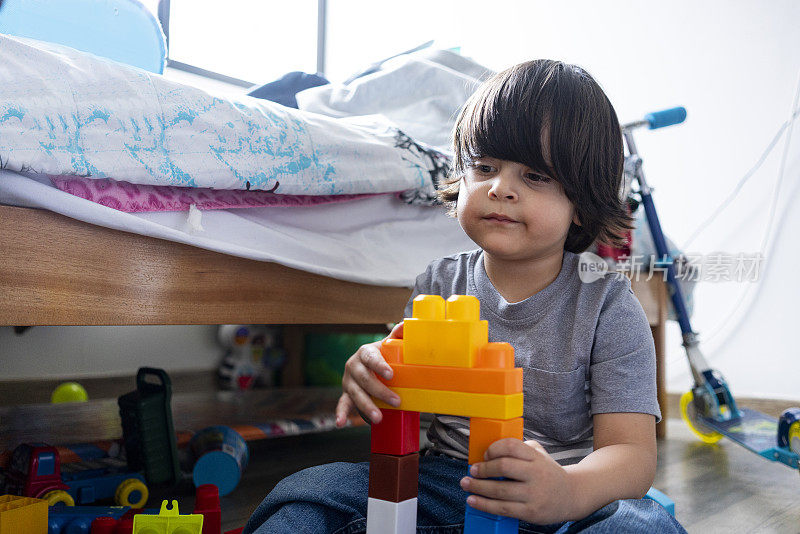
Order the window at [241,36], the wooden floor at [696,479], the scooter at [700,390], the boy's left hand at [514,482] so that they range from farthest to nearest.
→ the window at [241,36] → the scooter at [700,390] → the wooden floor at [696,479] → the boy's left hand at [514,482]

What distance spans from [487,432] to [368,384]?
11 centimetres

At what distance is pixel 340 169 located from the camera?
102cm

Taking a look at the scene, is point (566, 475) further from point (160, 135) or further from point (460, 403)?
point (160, 135)

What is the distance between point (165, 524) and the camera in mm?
651

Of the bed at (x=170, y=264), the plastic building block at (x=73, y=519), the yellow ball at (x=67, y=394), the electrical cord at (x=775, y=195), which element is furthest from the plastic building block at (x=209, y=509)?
the electrical cord at (x=775, y=195)

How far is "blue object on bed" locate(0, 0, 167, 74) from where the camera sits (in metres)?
1.13

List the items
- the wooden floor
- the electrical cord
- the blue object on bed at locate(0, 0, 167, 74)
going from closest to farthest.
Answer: the wooden floor
the blue object on bed at locate(0, 0, 167, 74)
the electrical cord

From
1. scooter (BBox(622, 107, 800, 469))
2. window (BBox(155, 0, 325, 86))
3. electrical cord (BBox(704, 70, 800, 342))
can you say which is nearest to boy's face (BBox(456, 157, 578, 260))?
scooter (BBox(622, 107, 800, 469))

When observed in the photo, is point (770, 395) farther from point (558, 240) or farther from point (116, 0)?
point (116, 0)

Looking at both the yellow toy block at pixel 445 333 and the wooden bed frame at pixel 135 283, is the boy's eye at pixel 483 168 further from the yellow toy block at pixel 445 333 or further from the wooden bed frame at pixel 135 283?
the wooden bed frame at pixel 135 283

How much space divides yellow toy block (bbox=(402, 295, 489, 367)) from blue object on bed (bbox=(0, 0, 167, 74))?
36.6 inches

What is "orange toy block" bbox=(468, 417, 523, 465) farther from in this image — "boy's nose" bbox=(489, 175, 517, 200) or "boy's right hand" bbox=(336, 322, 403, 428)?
"boy's nose" bbox=(489, 175, 517, 200)

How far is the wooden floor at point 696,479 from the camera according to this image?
1.03 metres

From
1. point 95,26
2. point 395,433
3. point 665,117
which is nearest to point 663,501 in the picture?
point 395,433
